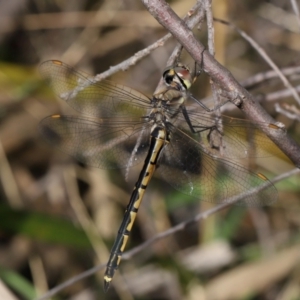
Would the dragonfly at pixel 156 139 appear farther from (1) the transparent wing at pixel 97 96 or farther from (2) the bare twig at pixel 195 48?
(2) the bare twig at pixel 195 48

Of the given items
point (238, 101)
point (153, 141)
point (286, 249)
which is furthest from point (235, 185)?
point (286, 249)

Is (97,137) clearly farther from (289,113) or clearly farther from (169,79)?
(289,113)

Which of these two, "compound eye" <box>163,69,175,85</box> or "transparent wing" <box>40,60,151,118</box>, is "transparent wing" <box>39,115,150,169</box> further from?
"compound eye" <box>163,69,175,85</box>

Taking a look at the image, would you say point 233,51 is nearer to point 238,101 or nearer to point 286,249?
point 286,249

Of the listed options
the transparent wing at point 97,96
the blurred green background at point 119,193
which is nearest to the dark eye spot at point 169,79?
the transparent wing at point 97,96

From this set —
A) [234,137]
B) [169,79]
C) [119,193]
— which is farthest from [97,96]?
[119,193]

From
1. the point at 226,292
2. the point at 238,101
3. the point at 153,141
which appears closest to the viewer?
the point at 238,101
